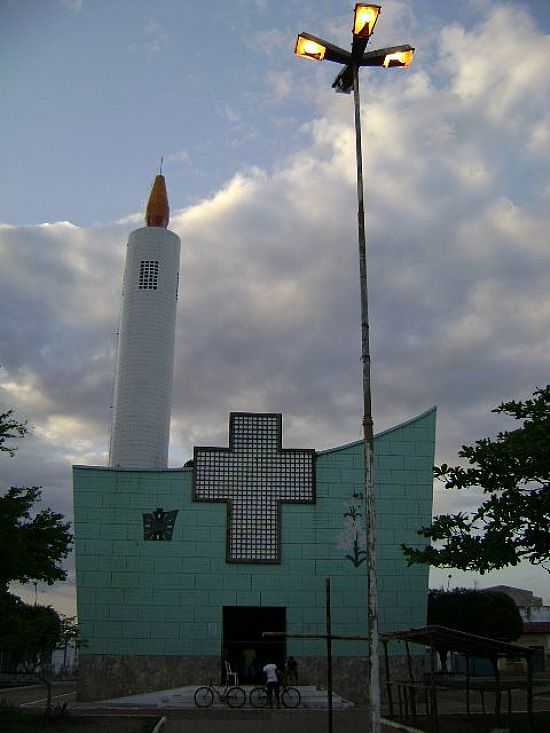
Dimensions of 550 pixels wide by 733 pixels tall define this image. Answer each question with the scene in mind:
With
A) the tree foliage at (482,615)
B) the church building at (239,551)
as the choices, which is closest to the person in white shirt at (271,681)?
the church building at (239,551)

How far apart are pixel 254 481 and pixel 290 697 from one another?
10.6 meters

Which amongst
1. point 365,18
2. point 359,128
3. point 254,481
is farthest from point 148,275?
point 365,18

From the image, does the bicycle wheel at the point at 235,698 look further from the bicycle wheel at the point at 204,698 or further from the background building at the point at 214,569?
the background building at the point at 214,569

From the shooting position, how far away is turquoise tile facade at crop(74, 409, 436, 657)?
1342 inches

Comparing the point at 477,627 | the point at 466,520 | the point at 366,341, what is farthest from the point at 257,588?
the point at 477,627

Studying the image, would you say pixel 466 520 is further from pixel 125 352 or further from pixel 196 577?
pixel 125 352

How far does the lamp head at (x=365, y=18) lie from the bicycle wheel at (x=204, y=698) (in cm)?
2438

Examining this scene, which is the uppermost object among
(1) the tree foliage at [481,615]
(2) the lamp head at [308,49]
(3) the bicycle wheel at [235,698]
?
(2) the lamp head at [308,49]

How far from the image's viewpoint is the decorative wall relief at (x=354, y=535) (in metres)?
35.2

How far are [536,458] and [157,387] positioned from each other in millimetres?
35870

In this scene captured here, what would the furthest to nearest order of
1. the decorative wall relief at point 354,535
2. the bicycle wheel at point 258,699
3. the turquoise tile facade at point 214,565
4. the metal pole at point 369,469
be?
the decorative wall relief at point 354,535 → the turquoise tile facade at point 214,565 → the bicycle wheel at point 258,699 → the metal pole at point 369,469

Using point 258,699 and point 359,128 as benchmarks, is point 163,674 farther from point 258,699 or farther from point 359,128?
point 359,128

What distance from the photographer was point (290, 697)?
95.6ft

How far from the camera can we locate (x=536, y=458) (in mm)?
20219
